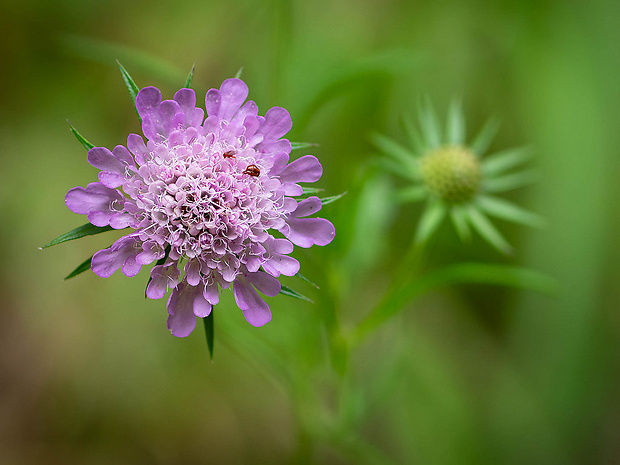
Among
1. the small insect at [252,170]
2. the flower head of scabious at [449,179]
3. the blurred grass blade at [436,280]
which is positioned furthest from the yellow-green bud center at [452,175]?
the small insect at [252,170]

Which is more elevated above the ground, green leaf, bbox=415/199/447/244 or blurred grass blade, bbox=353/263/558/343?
green leaf, bbox=415/199/447/244

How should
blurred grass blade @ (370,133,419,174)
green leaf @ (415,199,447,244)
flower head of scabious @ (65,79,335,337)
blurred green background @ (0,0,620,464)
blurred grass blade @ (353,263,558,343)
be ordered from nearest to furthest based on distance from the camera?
flower head of scabious @ (65,79,335,337)
green leaf @ (415,199,447,244)
blurred grass blade @ (353,263,558,343)
blurred grass blade @ (370,133,419,174)
blurred green background @ (0,0,620,464)

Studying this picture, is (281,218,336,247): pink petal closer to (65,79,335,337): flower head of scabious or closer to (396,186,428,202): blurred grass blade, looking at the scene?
(65,79,335,337): flower head of scabious

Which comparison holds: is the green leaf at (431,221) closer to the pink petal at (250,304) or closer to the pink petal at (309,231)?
the pink petal at (309,231)

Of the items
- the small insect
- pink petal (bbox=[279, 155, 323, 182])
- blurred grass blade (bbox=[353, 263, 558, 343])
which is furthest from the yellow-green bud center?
the small insect

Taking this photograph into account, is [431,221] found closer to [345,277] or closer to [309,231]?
[345,277]

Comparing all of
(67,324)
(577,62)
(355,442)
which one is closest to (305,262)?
(355,442)

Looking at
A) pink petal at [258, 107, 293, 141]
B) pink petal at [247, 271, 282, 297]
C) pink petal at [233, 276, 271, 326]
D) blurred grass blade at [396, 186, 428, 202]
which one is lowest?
pink petal at [233, 276, 271, 326]
